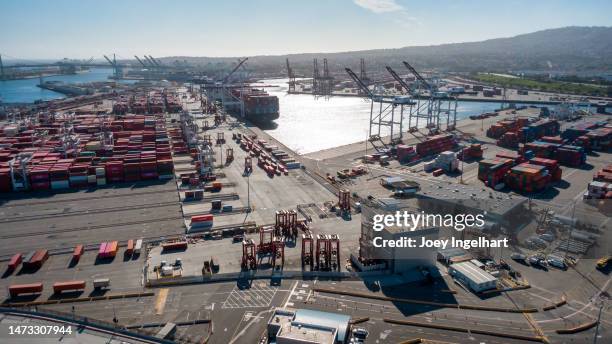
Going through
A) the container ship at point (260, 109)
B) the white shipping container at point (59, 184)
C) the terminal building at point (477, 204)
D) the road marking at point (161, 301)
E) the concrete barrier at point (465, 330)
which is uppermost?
the container ship at point (260, 109)

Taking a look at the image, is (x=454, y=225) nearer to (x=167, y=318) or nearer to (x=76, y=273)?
(x=167, y=318)

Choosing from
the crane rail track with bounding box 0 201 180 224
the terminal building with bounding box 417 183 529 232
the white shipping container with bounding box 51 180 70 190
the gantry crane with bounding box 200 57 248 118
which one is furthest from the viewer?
the gantry crane with bounding box 200 57 248 118

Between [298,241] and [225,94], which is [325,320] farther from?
[225,94]

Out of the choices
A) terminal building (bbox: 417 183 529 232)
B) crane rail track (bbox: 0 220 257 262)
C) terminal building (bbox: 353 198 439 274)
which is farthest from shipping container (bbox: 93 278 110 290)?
terminal building (bbox: 417 183 529 232)

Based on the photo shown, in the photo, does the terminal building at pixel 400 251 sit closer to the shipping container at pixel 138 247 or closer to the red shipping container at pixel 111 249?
the shipping container at pixel 138 247

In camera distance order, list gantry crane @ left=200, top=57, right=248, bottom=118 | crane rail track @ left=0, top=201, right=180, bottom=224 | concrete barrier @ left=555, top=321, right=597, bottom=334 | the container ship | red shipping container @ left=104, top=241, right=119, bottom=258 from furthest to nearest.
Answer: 1. gantry crane @ left=200, top=57, right=248, bottom=118
2. the container ship
3. crane rail track @ left=0, top=201, right=180, bottom=224
4. red shipping container @ left=104, top=241, right=119, bottom=258
5. concrete barrier @ left=555, top=321, right=597, bottom=334

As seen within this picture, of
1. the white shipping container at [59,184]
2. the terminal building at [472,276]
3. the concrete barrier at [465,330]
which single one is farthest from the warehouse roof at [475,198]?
the white shipping container at [59,184]

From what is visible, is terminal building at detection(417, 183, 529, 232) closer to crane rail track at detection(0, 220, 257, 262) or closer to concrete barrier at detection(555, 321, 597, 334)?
concrete barrier at detection(555, 321, 597, 334)
